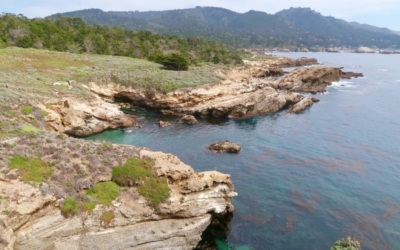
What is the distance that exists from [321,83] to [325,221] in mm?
Result: 68792

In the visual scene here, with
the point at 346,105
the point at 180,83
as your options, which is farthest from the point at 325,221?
the point at 346,105

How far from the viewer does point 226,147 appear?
3994cm

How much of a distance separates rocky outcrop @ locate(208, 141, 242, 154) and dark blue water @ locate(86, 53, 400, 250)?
1.04 meters

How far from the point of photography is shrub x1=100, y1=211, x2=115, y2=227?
18422mm

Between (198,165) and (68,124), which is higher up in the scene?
(68,124)

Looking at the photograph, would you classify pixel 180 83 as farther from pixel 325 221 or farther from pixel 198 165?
pixel 325 221

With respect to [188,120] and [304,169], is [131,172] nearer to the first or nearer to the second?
[304,169]

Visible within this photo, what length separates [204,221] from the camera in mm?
21953

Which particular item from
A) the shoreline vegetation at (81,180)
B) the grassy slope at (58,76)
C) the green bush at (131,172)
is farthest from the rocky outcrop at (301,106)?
the green bush at (131,172)

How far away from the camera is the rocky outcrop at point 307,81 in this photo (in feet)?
265

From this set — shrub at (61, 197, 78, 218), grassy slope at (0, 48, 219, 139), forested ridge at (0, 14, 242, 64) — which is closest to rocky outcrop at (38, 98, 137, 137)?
grassy slope at (0, 48, 219, 139)

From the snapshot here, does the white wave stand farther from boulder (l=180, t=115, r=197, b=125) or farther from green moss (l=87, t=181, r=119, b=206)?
green moss (l=87, t=181, r=119, b=206)

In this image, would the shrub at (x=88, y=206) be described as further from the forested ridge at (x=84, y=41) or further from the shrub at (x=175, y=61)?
the forested ridge at (x=84, y=41)

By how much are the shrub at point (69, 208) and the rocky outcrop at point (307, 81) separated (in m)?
71.3
